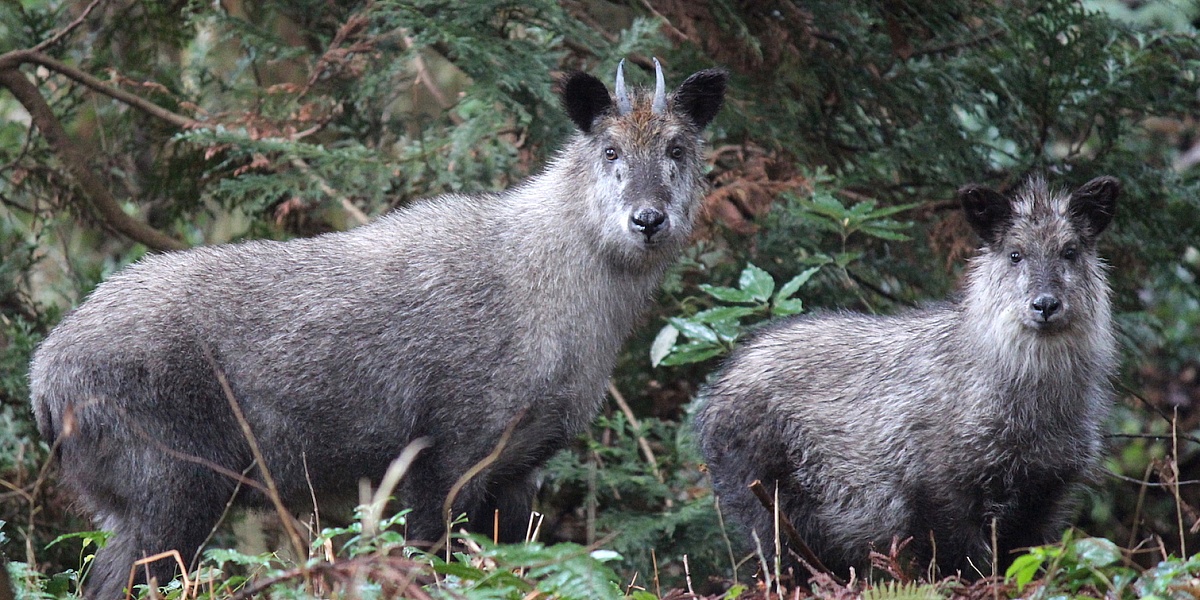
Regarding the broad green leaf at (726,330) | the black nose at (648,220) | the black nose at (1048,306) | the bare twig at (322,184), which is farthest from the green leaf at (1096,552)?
the bare twig at (322,184)

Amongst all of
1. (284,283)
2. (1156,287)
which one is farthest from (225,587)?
(1156,287)

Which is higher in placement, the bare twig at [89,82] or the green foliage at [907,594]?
the bare twig at [89,82]

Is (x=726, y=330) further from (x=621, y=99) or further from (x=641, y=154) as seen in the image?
(x=621, y=99)

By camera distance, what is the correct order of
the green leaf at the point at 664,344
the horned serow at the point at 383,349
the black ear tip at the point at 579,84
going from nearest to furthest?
the horned serow at the point at 383,349
the black ear tip at the point at 579,84
the green leaf at the point at 664,344

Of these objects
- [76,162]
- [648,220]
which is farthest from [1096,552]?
[76,162]

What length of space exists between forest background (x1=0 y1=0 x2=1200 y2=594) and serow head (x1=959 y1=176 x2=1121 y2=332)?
1156mm

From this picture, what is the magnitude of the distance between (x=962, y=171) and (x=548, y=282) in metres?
3.56

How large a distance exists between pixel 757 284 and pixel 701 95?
42.3 inches

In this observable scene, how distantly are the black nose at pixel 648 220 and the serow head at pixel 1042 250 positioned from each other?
137 centimetres

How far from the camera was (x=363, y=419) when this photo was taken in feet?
19.8

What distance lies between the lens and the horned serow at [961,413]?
5.71m

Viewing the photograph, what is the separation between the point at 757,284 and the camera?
6906 mm

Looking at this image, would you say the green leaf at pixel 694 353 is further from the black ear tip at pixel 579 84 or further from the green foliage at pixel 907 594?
the green foliage at pixel 907 594

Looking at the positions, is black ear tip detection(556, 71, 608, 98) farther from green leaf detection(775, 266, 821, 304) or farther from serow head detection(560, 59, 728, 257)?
green leaf detection(775, 266, 821, 304)
